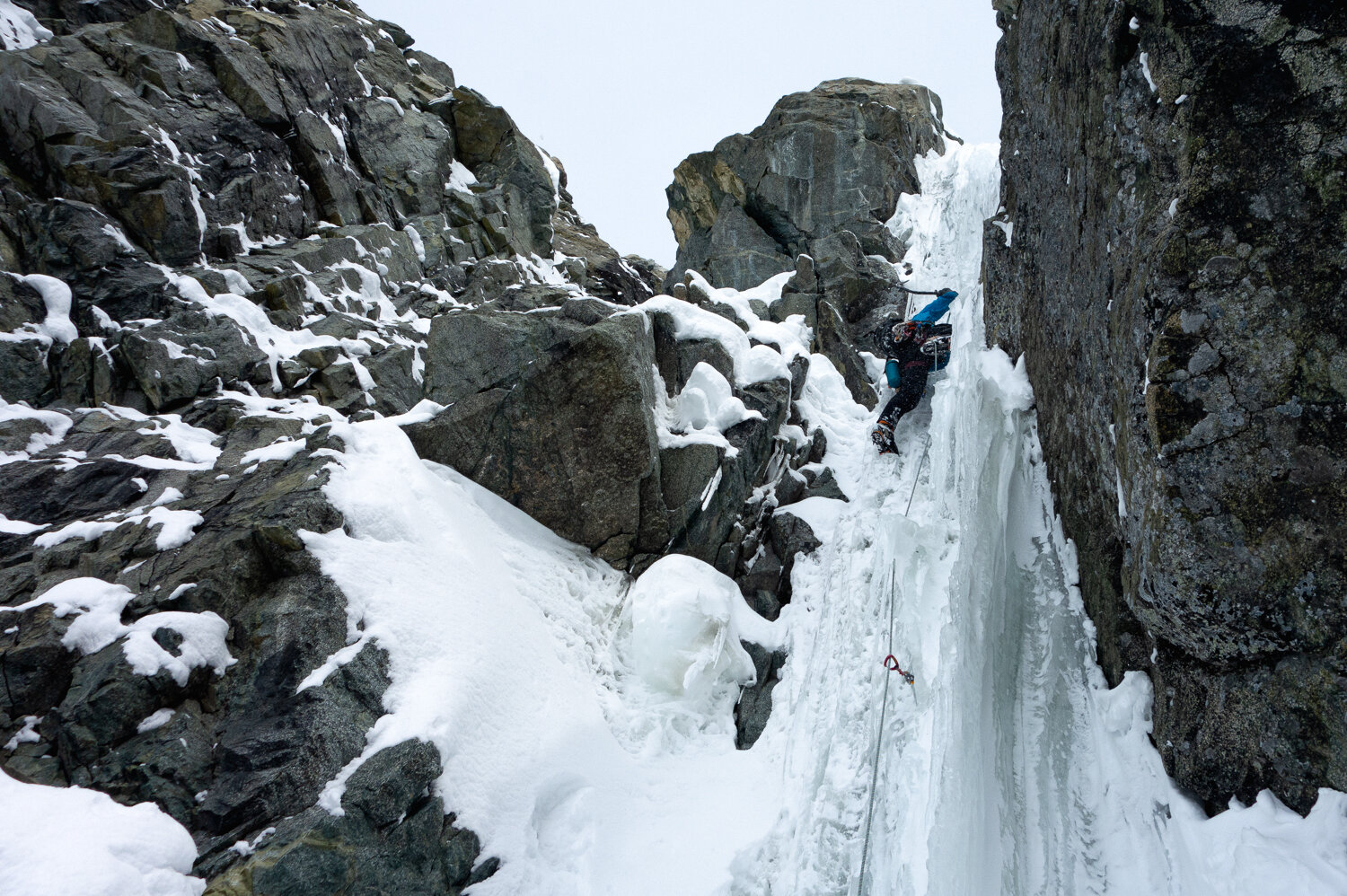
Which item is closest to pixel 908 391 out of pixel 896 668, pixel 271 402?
pixel 896 668

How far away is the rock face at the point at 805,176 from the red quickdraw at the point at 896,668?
13.0 meters

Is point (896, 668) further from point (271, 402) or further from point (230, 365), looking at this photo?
point (230, 365)

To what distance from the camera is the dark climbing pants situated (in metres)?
7.71

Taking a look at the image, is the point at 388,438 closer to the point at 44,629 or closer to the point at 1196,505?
the point at 44,629

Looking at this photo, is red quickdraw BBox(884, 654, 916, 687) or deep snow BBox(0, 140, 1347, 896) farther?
red quickdraw BBox(884, 654, 916, 687)

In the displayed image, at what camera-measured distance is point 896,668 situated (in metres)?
4.96

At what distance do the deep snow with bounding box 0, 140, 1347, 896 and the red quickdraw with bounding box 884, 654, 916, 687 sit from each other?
65mm

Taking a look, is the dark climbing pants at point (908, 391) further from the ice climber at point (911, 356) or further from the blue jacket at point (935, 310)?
the blue jacket at point (935, 310)

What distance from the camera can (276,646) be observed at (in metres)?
4.05

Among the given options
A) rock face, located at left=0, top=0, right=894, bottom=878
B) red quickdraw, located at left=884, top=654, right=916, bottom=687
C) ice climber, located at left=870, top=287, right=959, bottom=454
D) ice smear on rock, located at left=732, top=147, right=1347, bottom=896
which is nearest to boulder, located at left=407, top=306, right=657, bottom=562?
rock face, located at left=0, top=0, right=894, bottom=878

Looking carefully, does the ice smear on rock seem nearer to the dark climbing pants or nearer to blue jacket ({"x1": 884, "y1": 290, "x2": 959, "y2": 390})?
the dark climbing pants

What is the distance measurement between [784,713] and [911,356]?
14.7 feet

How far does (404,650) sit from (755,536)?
4122 mm

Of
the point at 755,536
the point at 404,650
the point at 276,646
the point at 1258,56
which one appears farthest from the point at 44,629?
the point at 1258,56
